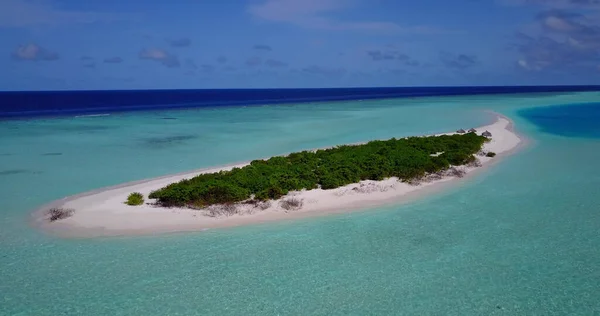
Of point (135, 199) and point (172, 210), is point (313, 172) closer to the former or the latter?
point (172, 210)

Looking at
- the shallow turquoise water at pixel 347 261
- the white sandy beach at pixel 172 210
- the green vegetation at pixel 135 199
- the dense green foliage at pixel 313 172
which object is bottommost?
the shallow turquoise water at pixel 347 261

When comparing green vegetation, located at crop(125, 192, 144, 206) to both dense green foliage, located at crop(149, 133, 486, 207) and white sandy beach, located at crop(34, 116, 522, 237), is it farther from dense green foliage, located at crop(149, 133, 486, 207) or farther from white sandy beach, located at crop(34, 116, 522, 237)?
dense green foliage, located at crop(149, 133, 486, 207)

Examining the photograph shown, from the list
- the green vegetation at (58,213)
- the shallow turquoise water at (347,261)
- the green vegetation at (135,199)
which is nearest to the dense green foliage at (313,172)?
the green vegetation at (135,199)

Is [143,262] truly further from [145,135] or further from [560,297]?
[145,135]

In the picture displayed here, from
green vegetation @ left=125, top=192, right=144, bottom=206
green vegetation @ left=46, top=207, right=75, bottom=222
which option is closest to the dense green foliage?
green vegetation @ left=125, top=192, right=144, bottom=206

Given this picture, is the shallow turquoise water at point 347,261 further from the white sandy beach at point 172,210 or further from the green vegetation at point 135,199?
the green vegetation at point 135,199
